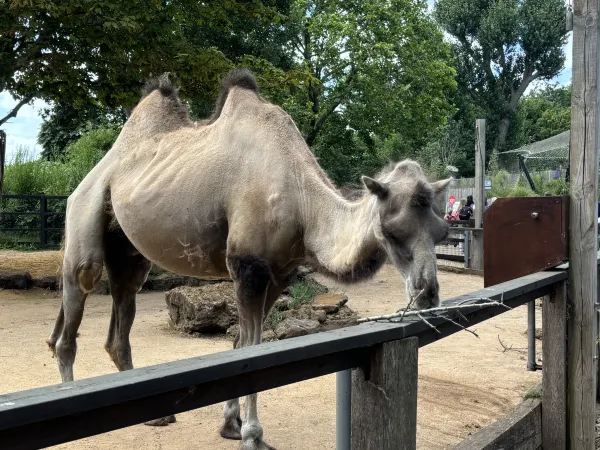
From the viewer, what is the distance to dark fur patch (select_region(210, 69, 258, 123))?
17.1 ft

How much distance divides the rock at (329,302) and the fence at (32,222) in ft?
36.8

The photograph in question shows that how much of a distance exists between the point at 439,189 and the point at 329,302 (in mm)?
6132

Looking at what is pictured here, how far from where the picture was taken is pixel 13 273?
1280cm

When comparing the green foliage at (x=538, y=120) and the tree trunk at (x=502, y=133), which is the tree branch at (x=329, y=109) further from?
the green foliage at (x=538, y=120)

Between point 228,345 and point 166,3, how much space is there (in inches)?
304

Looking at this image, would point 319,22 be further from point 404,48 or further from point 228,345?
point 228,345

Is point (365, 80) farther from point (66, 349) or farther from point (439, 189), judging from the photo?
point (439, 189)

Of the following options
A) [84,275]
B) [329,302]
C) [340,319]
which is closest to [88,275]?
[84,275]

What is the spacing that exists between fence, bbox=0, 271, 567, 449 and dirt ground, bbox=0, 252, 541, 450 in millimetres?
1543

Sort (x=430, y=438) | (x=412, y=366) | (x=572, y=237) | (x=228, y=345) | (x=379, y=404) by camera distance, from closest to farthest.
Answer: (x=379, y=404) → (x=412, y=366) → (x=572, y=237) → (x=430, y=438) → (x=228, y=345)

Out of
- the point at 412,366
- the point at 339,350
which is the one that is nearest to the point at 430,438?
the point at 412,366

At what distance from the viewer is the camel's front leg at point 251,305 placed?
427 cm

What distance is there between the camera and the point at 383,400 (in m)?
2.28

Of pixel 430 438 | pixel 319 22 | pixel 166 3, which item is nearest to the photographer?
pixel 430 438
